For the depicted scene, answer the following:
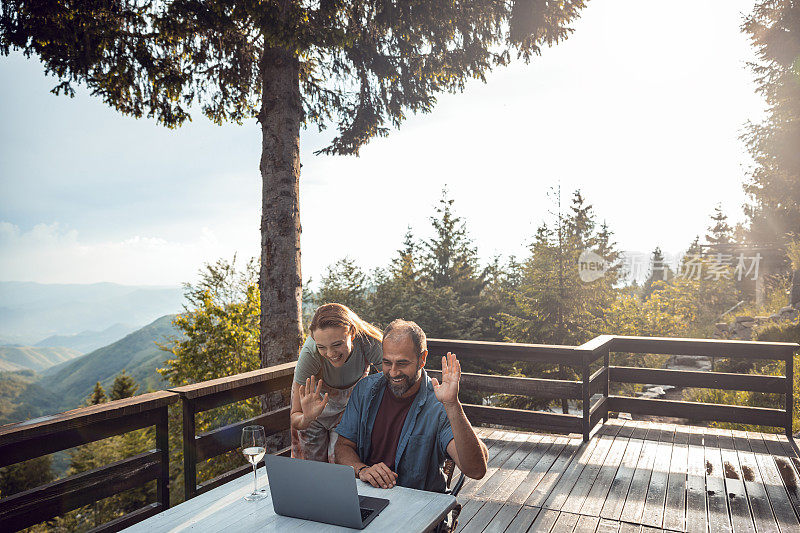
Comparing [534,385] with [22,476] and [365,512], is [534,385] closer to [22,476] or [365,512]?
[365,512]

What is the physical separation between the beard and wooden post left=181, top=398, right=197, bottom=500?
1.39 meters

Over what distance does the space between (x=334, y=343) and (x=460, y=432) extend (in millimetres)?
966

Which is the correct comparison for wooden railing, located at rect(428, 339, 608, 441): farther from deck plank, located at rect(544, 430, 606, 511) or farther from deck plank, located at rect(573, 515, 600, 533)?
deck plank, located at rect(573, 515, 600, 533)

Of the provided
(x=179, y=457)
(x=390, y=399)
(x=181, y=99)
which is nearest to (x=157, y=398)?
(x=390, y=399)

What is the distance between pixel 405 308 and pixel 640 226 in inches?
499

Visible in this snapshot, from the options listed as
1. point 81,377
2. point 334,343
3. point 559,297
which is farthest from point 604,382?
point 81,377

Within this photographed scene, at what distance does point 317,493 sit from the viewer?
5.11 ft

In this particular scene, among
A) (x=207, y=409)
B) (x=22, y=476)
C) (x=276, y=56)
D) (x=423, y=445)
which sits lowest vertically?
(x=22, y=476)

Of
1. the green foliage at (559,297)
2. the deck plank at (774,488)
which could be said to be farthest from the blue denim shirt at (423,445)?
the green foliage at (559,297)

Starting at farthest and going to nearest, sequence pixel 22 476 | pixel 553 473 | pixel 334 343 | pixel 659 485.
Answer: pixel 22 476 < pixel 553 473 < pixel 659 485 < pixel 334 343

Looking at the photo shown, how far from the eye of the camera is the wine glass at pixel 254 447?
1839mm

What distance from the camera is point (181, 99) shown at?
6.50 metres

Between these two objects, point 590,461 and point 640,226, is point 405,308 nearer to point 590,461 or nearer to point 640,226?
point 640,226

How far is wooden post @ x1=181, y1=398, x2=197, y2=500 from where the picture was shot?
2939 mm
